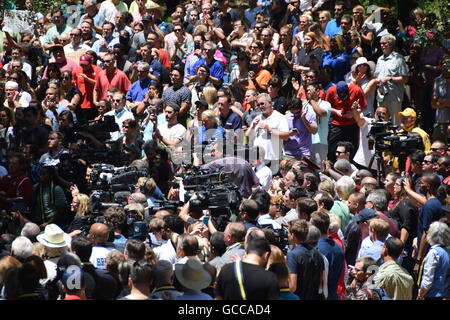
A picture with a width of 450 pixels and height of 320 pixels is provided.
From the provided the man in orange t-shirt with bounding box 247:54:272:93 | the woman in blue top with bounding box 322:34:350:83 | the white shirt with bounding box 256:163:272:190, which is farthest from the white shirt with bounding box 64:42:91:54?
the white shirt with bounding box 256:163:272:190

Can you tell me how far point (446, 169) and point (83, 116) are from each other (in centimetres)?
623

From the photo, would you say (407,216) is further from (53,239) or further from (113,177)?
(53,239)

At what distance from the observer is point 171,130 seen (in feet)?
47.5

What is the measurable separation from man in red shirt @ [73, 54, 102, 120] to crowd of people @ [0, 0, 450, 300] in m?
0.04

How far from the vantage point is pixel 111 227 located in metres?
10.2

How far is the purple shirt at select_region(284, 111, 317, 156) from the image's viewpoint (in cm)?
1438

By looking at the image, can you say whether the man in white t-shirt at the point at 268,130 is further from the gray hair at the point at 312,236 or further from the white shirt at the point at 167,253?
the gray hair at the point at 312,236

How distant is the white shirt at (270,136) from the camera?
14.0m

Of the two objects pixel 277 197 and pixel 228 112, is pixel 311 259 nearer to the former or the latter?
pixel 277 197

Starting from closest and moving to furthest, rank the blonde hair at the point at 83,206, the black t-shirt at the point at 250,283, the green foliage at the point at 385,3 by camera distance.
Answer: the black t-shirt at the point at 250,283 → the blonde hair at the point at 83,206 → the green foliage at the point at 385,3

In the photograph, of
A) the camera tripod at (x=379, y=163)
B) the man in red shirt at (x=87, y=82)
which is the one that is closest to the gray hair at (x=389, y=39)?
the camera tripod at (x=379, y=163)

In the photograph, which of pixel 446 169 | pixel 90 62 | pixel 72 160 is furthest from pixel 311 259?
pixel 90 62

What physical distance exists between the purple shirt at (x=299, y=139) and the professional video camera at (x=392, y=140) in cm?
138

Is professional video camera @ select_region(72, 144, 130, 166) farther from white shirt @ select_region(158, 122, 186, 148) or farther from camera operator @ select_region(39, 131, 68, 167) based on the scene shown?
white shirt @ select_region(158, 122, 186, 148)
